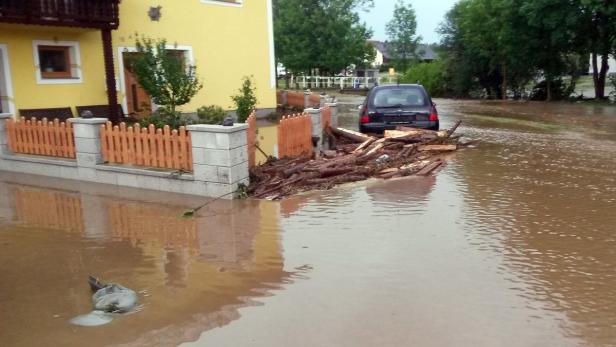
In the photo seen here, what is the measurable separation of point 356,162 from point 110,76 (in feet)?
25.6

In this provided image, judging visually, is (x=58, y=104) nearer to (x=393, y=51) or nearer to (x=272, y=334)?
(x=272, y=334)

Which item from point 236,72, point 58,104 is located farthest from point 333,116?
point 58,104

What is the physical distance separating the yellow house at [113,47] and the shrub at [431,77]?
2486 centimetres

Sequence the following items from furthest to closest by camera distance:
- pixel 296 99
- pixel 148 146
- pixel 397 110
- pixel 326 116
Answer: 1. pixel 296 99
2. pixel 326 116
3. pixel 397 110
4. pixel 148 146

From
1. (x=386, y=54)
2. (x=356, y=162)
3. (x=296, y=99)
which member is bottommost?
(x=356, y=162)

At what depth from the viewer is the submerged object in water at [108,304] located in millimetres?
4230

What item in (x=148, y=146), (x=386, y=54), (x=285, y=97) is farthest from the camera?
(x=386, y=54)

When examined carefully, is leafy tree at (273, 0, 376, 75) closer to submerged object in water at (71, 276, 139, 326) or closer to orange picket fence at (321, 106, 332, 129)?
orange picket fence at (321, 106, 332, 129)

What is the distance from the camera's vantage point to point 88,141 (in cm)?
927

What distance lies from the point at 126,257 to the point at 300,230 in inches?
77.4

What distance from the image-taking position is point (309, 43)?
150 feet

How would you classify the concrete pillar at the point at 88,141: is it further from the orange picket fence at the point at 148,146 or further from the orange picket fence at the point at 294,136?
the orange picket fence at the point at 294,136

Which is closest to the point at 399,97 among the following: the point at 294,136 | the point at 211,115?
the point at 294,136

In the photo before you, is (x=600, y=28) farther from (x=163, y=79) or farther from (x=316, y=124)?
(x=163, y=79)
